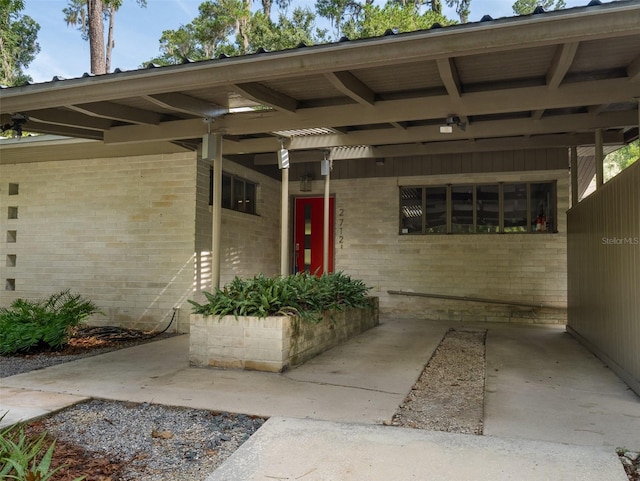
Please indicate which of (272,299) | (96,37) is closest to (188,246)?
(272,299)

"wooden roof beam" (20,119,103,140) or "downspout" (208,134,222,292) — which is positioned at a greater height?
"wooden roof beam" (20,119,103,140)

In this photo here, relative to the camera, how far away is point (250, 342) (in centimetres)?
500

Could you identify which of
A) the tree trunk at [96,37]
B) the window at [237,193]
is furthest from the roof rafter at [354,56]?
the tree trunk at [96,37]

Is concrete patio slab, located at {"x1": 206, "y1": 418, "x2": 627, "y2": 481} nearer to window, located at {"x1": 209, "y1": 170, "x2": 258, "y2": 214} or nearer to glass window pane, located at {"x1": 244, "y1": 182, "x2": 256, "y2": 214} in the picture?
window, located at {"x1": 209, "y1": 170, "x2": 258, "y2": 214}

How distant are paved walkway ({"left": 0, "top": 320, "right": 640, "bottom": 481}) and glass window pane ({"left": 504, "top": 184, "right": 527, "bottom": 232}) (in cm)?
294

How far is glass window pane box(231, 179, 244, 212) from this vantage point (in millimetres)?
8617

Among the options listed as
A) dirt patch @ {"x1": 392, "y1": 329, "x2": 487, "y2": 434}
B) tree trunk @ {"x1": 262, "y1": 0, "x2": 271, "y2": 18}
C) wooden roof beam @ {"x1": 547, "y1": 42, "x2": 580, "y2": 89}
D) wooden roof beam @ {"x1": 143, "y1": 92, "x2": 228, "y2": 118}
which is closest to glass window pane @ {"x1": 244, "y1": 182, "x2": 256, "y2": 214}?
wooden roof beam @ {"x1": 143, "y1": 92, "x2": 228, "y2": 118}

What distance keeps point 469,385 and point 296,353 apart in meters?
1.76

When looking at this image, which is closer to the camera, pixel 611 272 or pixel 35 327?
pixel 611 272

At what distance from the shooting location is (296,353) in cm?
520

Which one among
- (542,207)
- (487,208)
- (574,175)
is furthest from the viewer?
(487,208)

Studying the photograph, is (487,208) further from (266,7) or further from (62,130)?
(266,7)

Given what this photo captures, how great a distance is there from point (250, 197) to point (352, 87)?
479 cm

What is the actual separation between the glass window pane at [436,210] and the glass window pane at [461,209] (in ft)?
0.50
